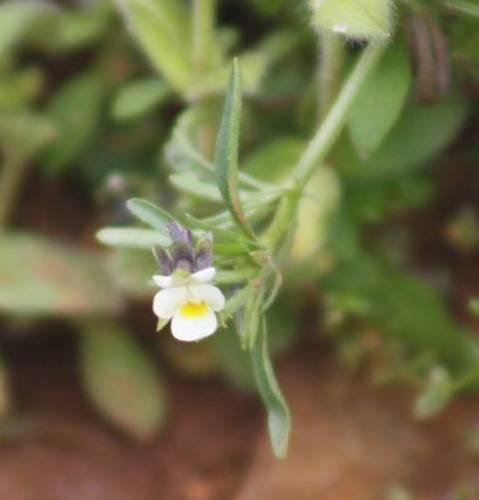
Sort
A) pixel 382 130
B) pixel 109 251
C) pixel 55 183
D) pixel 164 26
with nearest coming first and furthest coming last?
pixel 382 130
pixel 164 26
pixel 109 251
pixel 55 183

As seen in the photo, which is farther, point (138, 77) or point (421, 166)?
point (138, 77)

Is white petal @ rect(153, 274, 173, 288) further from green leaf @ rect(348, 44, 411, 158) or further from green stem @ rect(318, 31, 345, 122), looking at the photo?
green stem @ rect(318, 31, 345, 122)

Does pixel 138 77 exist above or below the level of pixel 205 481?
above

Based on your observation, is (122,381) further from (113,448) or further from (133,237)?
(133,237)

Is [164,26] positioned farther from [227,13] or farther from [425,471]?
[425,471]

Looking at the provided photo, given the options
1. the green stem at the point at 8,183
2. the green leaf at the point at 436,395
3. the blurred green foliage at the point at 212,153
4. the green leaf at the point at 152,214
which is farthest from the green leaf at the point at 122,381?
the green leaf at the point at 152,214

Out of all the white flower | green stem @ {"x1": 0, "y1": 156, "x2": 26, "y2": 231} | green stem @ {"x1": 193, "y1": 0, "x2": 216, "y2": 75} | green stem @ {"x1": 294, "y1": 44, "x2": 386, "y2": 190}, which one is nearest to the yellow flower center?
the white flower

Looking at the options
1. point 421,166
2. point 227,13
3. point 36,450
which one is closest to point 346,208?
point 421,166
